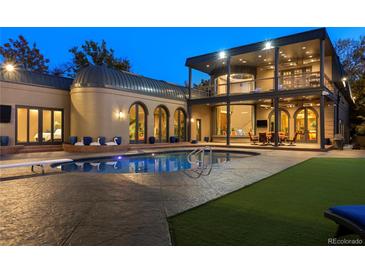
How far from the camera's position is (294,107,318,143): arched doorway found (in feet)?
64.0

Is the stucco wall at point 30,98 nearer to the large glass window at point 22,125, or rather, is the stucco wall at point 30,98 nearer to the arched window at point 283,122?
the large glass window at point 22,125

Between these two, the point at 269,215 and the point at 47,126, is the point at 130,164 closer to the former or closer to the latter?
the point at 269,215

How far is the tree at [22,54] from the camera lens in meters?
27.6

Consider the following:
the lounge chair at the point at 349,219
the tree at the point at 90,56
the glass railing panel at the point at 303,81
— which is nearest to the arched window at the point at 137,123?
the glass railing panel at the point at 303,81

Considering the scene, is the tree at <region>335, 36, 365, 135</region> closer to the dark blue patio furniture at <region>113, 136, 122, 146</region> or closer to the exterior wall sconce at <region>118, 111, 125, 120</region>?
the exterior wall sconce at <region>118, 111, 125, 120</region>

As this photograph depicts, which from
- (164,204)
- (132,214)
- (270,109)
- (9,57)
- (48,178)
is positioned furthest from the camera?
(9,57)

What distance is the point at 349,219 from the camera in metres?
2.74

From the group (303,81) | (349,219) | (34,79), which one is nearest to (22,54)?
(34,79)

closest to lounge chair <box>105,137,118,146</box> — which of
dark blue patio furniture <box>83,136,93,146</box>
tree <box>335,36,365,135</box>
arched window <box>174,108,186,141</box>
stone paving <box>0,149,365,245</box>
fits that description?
dark blue patio furniture <box>83,136,93,146</box>

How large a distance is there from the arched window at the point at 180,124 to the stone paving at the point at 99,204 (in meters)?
14.7
